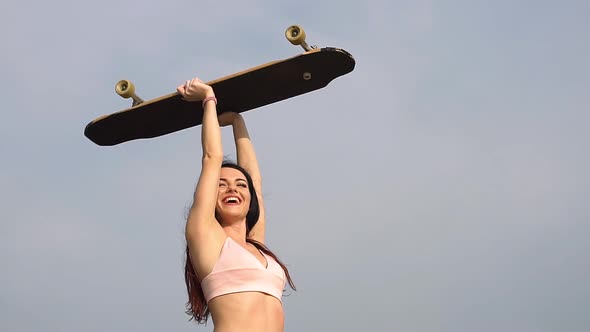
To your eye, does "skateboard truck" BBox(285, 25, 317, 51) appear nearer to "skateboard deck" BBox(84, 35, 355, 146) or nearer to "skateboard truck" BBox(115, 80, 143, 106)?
"skateboard deck" BBox(84, 35, 355, 146)

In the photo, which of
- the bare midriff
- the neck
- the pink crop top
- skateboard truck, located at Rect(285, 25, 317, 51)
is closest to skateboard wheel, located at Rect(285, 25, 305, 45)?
skateboard truck, located at Rect(285, 25, 317, 51)

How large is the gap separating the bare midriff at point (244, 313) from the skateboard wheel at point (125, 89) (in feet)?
5.22

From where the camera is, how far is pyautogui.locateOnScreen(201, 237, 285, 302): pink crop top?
14.1 ft

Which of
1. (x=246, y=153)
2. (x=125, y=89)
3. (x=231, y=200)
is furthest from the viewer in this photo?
(x=246, y=153)

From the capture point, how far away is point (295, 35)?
4840 millimetres

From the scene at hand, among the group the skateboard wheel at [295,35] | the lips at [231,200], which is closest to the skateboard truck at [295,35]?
the skateboard wheel at [295,35]

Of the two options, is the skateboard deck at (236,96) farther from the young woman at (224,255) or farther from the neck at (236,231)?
the neck at (236,231)

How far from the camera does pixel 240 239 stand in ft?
15.4

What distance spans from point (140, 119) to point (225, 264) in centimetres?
143

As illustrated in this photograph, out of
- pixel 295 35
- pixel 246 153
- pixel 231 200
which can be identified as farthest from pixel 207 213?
pixel 295 35

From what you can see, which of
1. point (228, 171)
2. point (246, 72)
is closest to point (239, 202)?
point (228, 171)

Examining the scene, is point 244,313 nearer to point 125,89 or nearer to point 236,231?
point 236,231

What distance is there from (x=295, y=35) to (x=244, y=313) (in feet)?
5.53

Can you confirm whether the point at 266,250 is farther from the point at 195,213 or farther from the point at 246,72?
the point at 246,72
